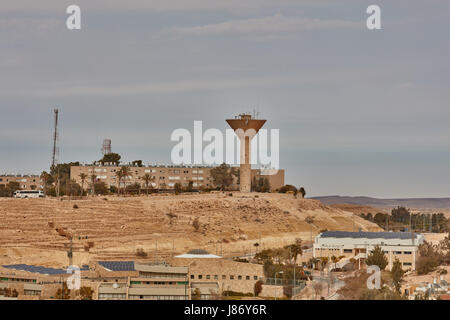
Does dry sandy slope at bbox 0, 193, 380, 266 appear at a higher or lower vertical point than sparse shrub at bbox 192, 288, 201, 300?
higher

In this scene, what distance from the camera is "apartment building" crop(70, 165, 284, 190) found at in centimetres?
15488

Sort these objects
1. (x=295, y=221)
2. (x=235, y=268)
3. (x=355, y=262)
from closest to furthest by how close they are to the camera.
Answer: (x=235, y=268)
(x=355, y=262)
(x=295, y=221)

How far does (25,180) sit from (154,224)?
171 ft

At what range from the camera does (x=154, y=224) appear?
11594cm

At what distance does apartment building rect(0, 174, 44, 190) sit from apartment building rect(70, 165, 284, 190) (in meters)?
8.21

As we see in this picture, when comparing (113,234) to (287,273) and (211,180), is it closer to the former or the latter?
(287,273)

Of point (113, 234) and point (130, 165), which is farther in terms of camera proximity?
point (130, 165)

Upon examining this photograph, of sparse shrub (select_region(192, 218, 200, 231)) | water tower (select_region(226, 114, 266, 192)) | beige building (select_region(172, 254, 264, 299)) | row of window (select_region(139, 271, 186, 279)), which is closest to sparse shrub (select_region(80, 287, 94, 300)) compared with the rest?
row of window (select_region(139, 271, 186, 279))

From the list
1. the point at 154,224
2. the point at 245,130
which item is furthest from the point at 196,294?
the point at 245,130

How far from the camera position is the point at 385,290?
6488 centimetres

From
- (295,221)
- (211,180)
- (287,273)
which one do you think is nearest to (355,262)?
(287,273)

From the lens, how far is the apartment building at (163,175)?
6097 inches

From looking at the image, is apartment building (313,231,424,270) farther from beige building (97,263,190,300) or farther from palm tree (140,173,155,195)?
palm tree (140,173,155,195)
